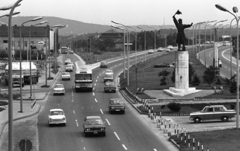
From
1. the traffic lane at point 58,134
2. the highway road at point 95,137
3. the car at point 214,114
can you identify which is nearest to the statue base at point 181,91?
the highway road at point 95,137

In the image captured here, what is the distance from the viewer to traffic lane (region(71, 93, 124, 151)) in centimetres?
3488

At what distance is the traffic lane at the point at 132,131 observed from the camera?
115 feet

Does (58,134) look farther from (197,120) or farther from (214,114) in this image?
(214,114)

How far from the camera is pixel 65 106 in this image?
5778 cm

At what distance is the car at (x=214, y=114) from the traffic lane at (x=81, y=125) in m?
7.57

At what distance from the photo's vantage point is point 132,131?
41094 mm

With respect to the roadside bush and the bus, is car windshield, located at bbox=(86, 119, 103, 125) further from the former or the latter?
the bus

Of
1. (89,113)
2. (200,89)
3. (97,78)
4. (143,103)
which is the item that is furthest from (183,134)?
(97,78)

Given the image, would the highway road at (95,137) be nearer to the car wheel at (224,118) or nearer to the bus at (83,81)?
the car wheel at (224,118)

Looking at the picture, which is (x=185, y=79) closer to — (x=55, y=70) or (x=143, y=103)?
(x=143, y=103)

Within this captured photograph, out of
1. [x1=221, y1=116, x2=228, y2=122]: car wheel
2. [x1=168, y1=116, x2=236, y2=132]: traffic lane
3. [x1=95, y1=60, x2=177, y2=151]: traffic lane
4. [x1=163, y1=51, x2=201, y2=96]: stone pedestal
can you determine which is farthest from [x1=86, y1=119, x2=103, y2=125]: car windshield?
[x1=163, y1=51, x2=201, y2=96]: stone pedestal

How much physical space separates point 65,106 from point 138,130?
58.5ft

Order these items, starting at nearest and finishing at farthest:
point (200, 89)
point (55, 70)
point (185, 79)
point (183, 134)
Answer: point (183, 134), point (185, 79), point (200, 89), point (55, 70)

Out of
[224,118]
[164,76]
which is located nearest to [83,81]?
[164,76]
